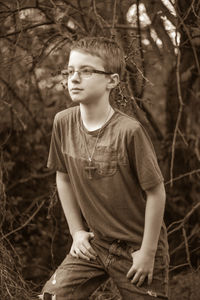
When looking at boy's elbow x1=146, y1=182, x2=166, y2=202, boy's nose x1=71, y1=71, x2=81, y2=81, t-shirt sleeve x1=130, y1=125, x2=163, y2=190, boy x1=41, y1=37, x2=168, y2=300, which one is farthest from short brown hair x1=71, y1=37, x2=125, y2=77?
boy's elbow x1=146, y1=182, x2=166, y2=202

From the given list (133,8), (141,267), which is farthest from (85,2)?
(141,267)

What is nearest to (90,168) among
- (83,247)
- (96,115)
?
(96,115)

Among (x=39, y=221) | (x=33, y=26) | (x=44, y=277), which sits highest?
(x=33, y=26)

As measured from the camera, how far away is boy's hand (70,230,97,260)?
2.37 metres

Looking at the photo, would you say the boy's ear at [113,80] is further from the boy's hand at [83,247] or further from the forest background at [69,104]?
the boy's hand at [83,247]

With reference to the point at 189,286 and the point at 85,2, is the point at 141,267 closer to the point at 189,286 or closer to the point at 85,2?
the point at 189,286

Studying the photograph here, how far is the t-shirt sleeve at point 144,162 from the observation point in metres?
2.22

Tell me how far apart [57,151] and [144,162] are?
17.9 inches

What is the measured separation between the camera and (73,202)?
254 cm

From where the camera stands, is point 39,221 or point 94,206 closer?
point 94,206

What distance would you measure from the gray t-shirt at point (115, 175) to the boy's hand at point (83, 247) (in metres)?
0.07

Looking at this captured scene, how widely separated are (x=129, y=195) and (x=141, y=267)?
0.29m

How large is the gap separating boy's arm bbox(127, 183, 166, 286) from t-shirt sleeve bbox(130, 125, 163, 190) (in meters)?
0.04

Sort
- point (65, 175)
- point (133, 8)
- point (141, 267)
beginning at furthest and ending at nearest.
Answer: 1. point (133, 8)
2. point (65, 175)
3. point (141, 267)
